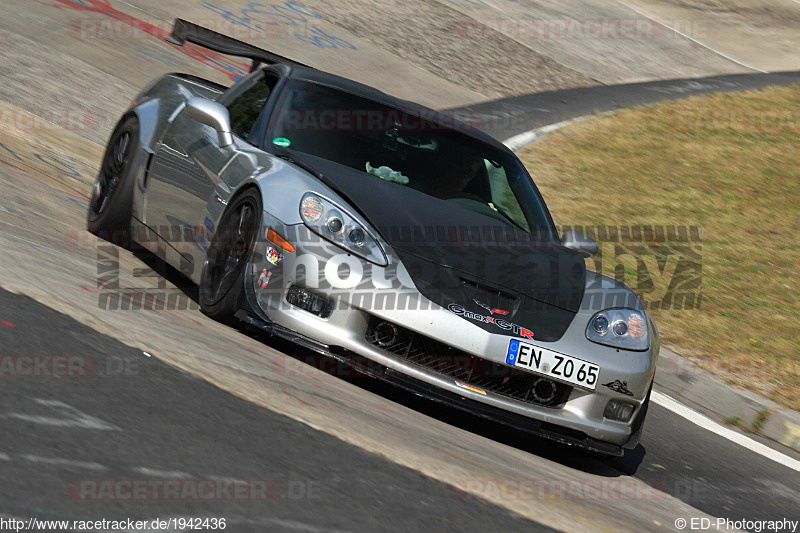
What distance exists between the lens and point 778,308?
901 cm

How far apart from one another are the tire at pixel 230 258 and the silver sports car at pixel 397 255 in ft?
0.04

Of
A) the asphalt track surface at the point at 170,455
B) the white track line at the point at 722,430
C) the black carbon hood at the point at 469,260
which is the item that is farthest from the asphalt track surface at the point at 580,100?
the asphalt track surface at the point at 170,455

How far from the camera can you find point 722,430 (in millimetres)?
6555

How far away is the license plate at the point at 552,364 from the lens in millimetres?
4703

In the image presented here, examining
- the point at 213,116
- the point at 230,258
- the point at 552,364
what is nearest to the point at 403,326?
the point at 552,364

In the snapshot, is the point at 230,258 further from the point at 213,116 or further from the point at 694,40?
the point at 694,40

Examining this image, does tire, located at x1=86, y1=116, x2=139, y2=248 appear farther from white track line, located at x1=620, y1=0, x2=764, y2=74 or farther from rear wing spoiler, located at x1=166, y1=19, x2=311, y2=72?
white track line, located at x1=620, y1=0, x2=764, y2=74

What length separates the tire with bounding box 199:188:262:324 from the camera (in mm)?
4916

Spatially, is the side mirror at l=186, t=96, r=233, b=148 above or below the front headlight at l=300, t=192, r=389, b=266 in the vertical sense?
above

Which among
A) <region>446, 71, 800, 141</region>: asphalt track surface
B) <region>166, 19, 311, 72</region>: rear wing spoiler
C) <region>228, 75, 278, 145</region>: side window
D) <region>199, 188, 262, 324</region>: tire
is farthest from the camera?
<region>446, 71, 800, 141</region>: asphalt track surface

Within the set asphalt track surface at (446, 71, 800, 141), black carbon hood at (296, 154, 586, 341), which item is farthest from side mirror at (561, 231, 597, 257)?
asphalt track surface at (446, 71, 800, 141)

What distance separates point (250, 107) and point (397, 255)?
1.75 meters

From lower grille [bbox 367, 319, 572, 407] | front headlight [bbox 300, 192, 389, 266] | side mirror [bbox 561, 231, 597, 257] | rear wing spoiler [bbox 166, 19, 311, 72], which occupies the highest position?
rear wing spoiler [bbox 166, 19, 311, 72]

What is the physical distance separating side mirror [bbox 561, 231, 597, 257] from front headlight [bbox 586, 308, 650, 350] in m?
0.76
